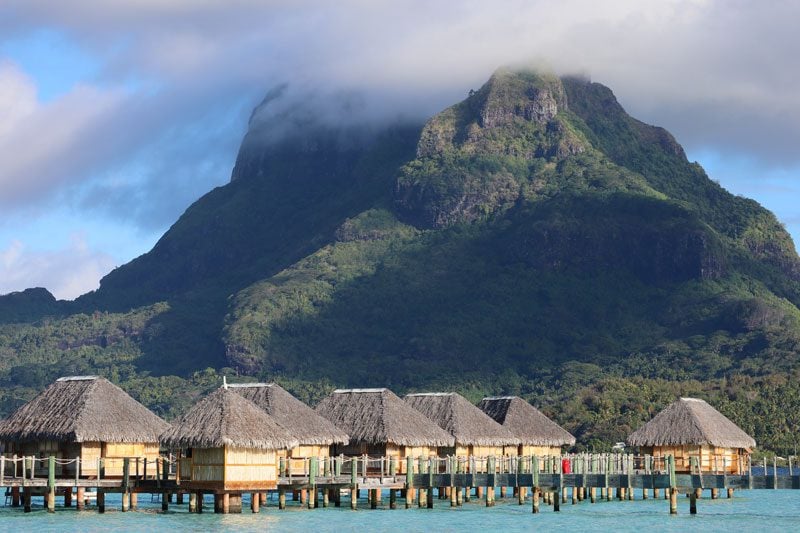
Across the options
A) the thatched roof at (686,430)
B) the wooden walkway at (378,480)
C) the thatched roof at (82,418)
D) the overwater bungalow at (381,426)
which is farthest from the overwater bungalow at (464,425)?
the thatched roof at (82,418)

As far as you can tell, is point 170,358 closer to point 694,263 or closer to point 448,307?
point 448,307

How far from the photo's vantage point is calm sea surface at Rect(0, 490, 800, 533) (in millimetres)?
49781

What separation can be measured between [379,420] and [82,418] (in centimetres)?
1203

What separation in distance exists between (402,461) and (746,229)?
13264cm

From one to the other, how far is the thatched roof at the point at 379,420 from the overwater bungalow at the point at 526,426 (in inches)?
330

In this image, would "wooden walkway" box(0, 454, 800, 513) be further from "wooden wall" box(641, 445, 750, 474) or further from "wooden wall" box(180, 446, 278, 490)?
"wooden wall" box(641, 445, 750, 474)

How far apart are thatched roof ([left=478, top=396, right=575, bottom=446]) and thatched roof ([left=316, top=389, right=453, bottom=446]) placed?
8528 millimetres

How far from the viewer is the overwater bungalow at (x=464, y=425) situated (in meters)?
67.2

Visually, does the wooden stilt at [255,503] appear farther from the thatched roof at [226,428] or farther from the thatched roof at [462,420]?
the thatched roof at [462,420]

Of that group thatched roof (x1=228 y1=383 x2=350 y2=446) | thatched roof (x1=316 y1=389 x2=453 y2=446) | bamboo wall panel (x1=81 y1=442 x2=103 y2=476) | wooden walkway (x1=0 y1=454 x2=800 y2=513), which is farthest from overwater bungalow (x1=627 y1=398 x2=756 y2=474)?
bamboo wall panel (x1=81 y1=442 x2=103 y2=476)

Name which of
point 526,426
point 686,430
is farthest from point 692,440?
point 526,426

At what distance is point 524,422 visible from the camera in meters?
74.1

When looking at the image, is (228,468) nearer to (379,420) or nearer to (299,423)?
(299,423)

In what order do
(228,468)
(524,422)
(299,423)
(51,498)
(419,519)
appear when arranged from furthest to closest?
(524,422) → (299,423) → (419,519) → (51,498) → (228,468)
